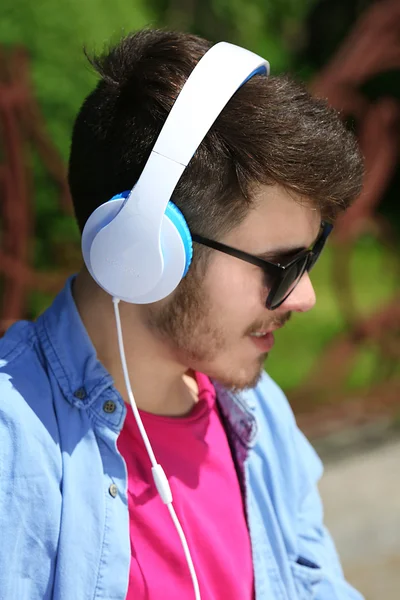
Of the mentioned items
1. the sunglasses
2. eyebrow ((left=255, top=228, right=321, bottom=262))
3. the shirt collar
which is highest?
eyebrow ((left=255, top=228, right=321, bottom=262))

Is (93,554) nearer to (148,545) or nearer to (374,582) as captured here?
(148,545)

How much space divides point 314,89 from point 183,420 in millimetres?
2537

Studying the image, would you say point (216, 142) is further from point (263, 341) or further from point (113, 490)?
point (113, 490)

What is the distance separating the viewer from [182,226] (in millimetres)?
1444

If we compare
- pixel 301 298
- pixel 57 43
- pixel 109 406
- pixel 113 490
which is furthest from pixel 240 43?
pixel 113 490

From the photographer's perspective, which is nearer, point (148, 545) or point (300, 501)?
point (148, 545)

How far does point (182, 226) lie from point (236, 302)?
22cm

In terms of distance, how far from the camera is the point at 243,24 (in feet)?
15.1

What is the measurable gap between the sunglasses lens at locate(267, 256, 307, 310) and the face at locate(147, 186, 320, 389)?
2 cm

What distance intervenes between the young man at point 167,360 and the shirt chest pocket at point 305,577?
0.03 ft

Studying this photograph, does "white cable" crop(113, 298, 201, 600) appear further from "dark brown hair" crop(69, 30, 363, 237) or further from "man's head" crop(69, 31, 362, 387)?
"dark brown hair" crop(69, 30, 363, 237)

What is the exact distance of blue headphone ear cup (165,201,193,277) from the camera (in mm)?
1435

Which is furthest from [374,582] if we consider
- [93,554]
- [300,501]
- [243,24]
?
[243,24]

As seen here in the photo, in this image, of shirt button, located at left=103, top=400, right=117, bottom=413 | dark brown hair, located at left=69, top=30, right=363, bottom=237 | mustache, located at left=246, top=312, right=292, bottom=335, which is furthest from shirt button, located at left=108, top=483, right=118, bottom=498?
dark brown hair, located at left=69, top=30, right=363, bottom=237
